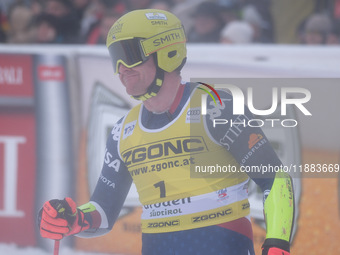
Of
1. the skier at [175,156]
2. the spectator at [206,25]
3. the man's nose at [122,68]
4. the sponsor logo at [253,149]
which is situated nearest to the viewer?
the sponsor logo at [253,149]

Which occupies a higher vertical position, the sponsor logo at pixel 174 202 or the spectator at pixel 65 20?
the spectator at pixel 65 20

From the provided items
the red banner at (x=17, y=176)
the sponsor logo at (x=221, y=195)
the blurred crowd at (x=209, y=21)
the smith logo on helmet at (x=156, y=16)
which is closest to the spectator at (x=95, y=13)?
the blurred crowd at (x=209, y=21)

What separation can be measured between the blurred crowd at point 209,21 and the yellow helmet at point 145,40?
A: 2.84 metres

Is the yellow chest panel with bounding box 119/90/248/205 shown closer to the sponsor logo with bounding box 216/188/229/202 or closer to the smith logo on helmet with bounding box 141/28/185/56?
the sponsor logo with bounding box 216/188/229/202

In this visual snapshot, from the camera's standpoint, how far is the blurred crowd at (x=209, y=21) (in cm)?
584

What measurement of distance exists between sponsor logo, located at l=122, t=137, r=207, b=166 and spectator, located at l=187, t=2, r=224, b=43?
330cm

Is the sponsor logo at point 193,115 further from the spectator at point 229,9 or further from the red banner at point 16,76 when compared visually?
the spectator at point 229,9

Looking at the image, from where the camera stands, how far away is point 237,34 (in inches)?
227

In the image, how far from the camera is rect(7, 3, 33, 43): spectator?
689 cm

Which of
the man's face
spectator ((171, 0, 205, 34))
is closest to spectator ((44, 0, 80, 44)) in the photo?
spectator ((171, 0, 205, 34))

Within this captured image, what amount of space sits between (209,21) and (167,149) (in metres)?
3.40

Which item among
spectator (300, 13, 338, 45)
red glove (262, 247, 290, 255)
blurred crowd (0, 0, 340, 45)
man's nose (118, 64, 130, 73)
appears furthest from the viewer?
blurred crowd (0, 0, 340, 45)

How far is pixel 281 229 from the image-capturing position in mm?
2564

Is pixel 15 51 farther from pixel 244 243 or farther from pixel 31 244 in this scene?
pixel 244 243
